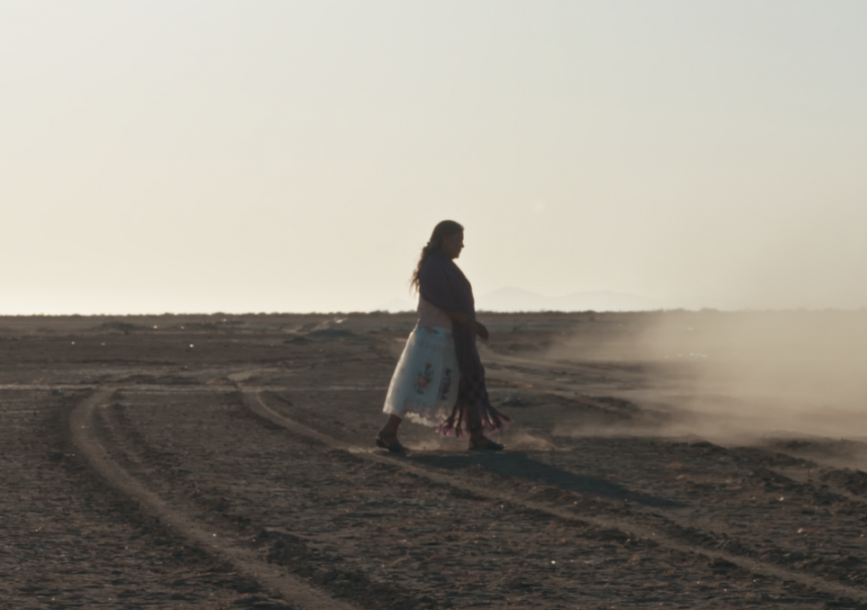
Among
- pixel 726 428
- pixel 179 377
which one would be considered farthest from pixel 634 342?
pixel 726 428

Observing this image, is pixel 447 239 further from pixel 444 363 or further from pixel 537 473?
pixel 537 473

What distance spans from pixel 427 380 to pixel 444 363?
0.73 ft

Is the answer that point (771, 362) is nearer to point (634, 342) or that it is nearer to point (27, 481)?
point (634, 342)

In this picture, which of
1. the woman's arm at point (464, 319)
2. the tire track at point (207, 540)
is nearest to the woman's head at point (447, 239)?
the woman's arm at point (464, 319)

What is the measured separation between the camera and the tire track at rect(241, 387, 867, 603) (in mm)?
5219

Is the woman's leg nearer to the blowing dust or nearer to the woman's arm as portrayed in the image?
the woman's arm

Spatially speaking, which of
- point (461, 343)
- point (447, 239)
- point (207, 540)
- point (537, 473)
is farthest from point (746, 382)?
point (207, 540)

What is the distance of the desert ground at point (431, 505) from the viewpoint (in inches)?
207

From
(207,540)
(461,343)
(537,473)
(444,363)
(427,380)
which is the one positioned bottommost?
(207,540)

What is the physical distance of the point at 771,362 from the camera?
28531mm

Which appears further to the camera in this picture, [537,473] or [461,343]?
[461,343]

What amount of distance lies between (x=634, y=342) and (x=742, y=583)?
128 ft

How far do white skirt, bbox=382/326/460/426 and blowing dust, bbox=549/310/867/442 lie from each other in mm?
2908

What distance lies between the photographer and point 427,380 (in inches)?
404
